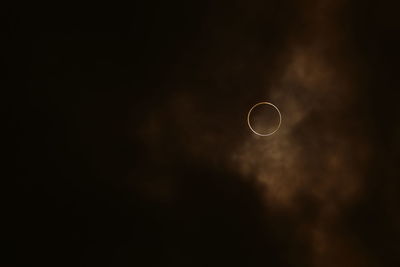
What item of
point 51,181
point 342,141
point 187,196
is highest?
point 342,141

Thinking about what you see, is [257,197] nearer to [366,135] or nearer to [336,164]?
[336,164]

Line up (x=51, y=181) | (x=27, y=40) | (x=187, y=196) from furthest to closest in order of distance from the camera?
(x=187, y=196)
(x=51, y=181)
(x=27, y=40)

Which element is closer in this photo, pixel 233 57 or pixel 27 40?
pixel 27 40

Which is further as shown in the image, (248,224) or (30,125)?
(248,224)

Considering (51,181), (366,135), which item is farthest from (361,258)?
(51,181)

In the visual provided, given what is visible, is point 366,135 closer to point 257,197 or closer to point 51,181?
point 257,197

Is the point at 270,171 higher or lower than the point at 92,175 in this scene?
higher

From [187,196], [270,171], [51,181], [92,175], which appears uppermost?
[270,171]

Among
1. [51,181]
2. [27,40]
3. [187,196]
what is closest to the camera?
[27,40]

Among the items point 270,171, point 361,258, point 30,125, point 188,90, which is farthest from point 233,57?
point 361,258
